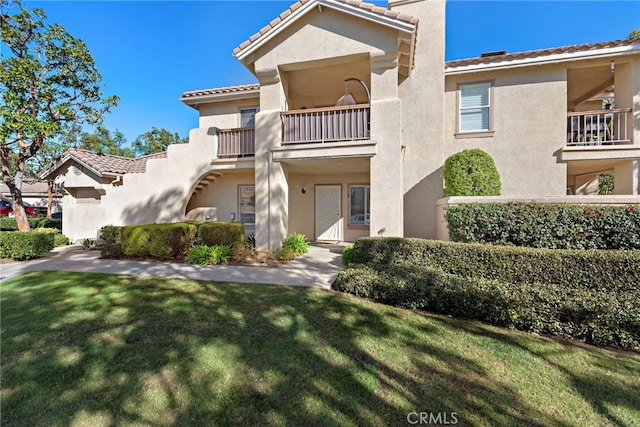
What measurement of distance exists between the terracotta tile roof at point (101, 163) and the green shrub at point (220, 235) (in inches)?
223

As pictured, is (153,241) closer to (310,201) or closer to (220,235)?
(220,235)

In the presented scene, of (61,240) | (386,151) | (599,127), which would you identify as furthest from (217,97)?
(599,127)

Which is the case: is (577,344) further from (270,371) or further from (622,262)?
(270,371)

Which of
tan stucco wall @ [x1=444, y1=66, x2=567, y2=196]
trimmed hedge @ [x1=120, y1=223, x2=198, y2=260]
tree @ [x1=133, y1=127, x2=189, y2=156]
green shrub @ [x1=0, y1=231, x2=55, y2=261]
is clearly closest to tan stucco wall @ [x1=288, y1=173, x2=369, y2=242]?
trimmed hedge @ [x1=120, y1=223, x2=198, y2=260]

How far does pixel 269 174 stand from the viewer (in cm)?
1035

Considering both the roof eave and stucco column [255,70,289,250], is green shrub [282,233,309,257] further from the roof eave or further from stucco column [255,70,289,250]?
the roof eave

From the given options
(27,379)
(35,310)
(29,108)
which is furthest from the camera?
(29,108)

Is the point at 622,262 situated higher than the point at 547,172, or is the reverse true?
the point at 547,172

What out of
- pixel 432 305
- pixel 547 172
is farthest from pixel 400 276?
pixel 547 172

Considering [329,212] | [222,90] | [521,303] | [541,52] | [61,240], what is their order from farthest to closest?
[61,240] < [329,212] < [222,90] < [541,52] < [521,303]

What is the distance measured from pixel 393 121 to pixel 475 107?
4.85 meters

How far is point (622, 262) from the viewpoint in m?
5.39

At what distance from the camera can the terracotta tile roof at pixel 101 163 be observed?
13.8 m

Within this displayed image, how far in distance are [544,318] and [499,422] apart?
8.98ft
